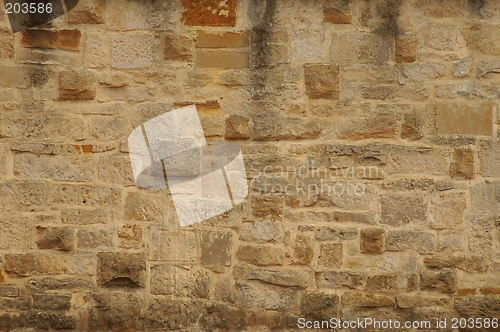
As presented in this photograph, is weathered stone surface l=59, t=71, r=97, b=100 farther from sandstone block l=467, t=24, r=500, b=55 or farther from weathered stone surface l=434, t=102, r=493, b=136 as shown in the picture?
sandstone block l=467, t=24, r=500, b=55

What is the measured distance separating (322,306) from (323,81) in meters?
1.39

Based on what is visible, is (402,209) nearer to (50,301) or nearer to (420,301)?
(420,301)

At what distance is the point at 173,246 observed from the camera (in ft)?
9.81

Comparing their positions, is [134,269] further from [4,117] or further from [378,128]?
[378,128]

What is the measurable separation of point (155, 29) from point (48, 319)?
75.9 inches

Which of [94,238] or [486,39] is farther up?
[486,39]

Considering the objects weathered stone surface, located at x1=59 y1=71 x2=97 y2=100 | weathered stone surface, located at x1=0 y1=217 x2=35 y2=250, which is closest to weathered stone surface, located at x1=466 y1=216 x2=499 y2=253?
weathered stone surface, located at x1=59 y1=71 x2=97 y2=100

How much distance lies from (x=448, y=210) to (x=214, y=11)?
1.90m

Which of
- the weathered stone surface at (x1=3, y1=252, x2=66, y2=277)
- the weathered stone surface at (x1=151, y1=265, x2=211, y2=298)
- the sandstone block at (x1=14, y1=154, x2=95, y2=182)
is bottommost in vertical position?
the weathered stone surface at (x1=151, y1=265, x2=211, y2=298)

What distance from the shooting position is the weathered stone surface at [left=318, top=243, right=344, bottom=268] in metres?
2.95

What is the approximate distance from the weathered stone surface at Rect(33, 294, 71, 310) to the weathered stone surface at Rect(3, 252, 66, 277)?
146 millimetres

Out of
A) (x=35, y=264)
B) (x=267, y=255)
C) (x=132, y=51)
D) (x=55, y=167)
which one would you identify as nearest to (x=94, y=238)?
(x=35, y=264)

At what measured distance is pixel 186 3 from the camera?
3.00 meters

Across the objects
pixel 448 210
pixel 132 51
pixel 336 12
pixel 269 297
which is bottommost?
pixel 269 297
